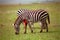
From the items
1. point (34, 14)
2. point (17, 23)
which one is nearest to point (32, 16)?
point (34, 14)

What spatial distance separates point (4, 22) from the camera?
1885mm

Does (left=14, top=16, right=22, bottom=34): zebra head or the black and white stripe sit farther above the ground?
the black and white stripe

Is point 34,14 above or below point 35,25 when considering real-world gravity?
above

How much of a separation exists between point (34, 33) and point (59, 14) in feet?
1.01

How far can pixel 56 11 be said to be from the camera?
1870 mm

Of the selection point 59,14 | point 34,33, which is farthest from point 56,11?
point 34,33

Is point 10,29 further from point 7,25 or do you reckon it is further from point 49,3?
point 49,3

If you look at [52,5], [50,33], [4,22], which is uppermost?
[52,5]

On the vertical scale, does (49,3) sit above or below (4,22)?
above

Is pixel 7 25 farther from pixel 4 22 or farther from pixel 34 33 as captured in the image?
pixel 34 33

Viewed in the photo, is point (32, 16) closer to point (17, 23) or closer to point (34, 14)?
point (34, 14)

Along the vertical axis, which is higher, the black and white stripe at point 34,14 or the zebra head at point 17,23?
the black and white stripe at point 34,14

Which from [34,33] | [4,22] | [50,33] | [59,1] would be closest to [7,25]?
[4,22]

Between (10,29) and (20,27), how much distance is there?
3.9 inches
